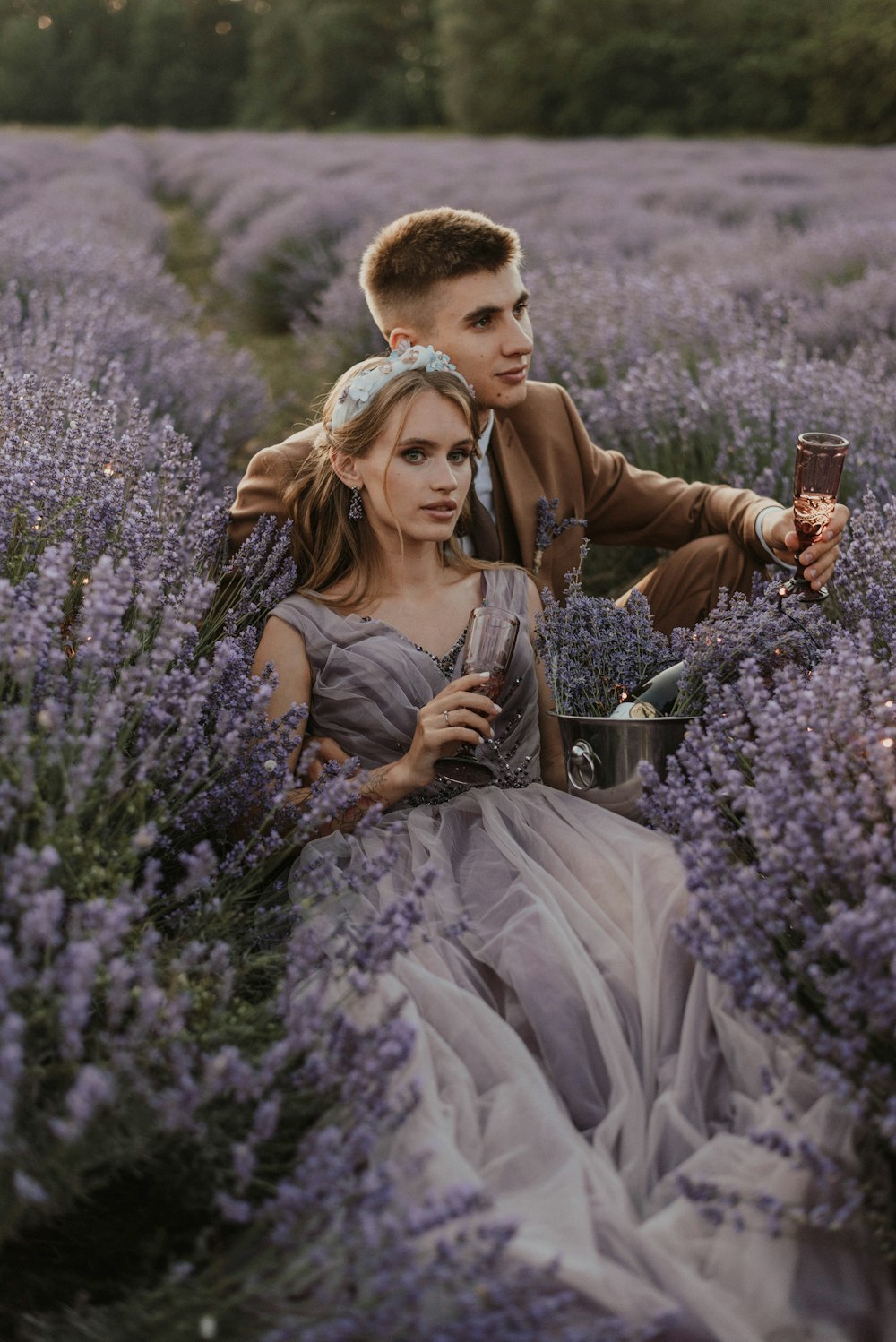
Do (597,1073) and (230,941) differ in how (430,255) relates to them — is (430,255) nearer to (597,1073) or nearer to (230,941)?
(230,941)

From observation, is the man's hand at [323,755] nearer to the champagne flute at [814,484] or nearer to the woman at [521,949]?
the woman at [521,949]

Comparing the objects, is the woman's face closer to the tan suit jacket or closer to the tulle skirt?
the tan suit jacket

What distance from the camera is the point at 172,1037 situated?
1.42 meters

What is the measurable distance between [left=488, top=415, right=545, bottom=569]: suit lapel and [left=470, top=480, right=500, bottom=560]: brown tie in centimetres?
4

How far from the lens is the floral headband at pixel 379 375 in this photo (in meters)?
2.56

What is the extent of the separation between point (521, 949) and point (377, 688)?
0.77 metres

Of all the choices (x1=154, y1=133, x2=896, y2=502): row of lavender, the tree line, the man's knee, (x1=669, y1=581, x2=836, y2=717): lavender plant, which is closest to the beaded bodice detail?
(x1=669, y1=581, x2=836, y2=717): lavender plant

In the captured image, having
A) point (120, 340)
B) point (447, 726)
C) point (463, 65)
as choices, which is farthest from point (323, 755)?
point (463, 65)

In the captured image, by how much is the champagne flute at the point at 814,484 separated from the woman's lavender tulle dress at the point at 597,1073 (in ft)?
2.55

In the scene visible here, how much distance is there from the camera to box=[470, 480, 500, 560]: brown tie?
3.07 m

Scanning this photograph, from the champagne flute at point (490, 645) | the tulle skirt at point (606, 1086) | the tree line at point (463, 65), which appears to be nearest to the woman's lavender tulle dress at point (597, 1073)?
the tulle skirt at point (606, 1086)

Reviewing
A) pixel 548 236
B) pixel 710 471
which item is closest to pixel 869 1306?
pixel 710 471

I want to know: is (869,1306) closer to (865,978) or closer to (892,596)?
(865,978)

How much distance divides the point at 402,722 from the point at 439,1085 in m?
0.95
